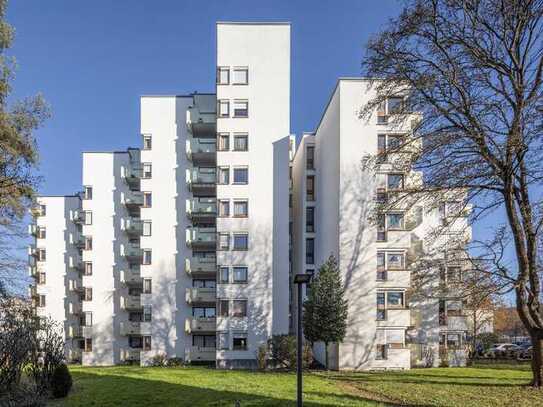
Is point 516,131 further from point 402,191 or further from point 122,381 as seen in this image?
point 122,381

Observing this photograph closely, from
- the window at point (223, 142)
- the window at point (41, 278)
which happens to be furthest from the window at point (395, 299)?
the window at point (41, 278)

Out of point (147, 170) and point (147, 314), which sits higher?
point (147, 170)

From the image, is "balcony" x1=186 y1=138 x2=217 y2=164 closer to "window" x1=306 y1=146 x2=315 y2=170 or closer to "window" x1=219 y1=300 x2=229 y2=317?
"window" x1=306 y1=146 x2=315 y2=170

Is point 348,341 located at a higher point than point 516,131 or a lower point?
lower

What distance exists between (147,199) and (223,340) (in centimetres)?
1338

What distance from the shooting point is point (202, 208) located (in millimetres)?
34219

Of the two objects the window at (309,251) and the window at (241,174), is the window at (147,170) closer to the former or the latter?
the window at (241,174)

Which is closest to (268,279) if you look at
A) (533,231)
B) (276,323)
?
(276,323)

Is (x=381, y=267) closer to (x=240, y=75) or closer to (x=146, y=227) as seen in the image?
(x=240, y=75)

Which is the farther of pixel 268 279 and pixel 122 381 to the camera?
pixel 268 279

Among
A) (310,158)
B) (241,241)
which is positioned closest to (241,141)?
(310,158)

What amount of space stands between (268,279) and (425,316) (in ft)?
37.5

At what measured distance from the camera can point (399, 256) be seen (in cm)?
2827

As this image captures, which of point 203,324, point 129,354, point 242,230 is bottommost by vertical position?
point 129,354
